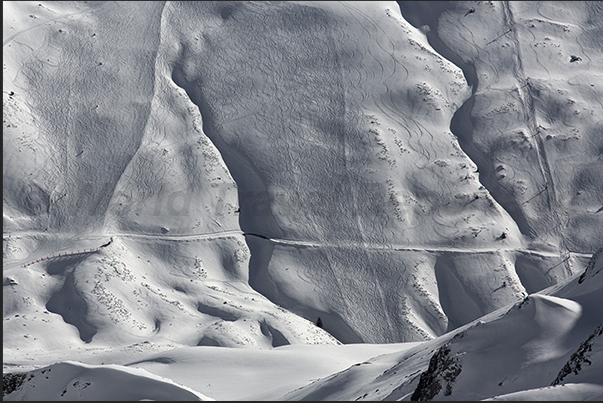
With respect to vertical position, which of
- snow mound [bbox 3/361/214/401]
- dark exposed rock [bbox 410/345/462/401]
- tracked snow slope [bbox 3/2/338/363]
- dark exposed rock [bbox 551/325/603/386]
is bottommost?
tracked snow slope [bbox 3/2/338/363]

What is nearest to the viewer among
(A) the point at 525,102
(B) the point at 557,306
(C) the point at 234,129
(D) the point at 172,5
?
(B) the point at 557,306

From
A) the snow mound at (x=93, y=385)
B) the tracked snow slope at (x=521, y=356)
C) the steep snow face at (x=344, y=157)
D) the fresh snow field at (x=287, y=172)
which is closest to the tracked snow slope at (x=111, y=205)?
the fresh snow field at (x=287, y=172)

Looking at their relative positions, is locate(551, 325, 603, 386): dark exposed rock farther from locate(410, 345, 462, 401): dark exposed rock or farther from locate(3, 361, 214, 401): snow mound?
locate(3, 361, 214, 401): snow mound

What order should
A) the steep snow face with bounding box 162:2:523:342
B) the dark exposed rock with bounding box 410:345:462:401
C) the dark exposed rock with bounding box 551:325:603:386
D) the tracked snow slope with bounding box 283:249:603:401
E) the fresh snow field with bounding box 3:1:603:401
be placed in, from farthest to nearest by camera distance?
1. the steep snow face with bounding box 162:2:523:342
2. the fresh snow field with bounding box 3:1:603:401
3. the dark exposed rock with bounding box 410:345:462:401
4. the tracked snow slope with bounding box 283:249:603:401
5. the dark exposed rock with bounding box 551:325:603:386

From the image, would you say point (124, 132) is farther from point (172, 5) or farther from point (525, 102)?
point (525, 102)

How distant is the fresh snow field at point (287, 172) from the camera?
34.2m

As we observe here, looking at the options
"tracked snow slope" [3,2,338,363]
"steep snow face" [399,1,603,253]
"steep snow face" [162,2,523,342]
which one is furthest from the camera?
"steep snow face" [399,1,603,253]

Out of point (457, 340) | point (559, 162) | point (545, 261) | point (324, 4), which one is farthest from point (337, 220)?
point (457, 340)

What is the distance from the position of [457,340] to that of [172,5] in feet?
130

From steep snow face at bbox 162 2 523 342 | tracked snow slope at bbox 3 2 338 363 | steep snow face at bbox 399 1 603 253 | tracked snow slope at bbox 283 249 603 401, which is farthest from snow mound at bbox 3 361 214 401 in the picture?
steep snow face at bbox 399 1 603 253

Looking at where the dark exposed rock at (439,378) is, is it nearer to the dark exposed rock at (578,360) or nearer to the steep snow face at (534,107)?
the dark exposed rock at (578,360)

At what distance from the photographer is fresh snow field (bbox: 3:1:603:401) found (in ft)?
112

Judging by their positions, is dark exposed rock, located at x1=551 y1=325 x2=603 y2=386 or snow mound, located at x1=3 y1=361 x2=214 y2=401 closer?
dark exposed rock, located at x1=551 y1=325 x2=603 y2=386

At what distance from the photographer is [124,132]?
41.6m
